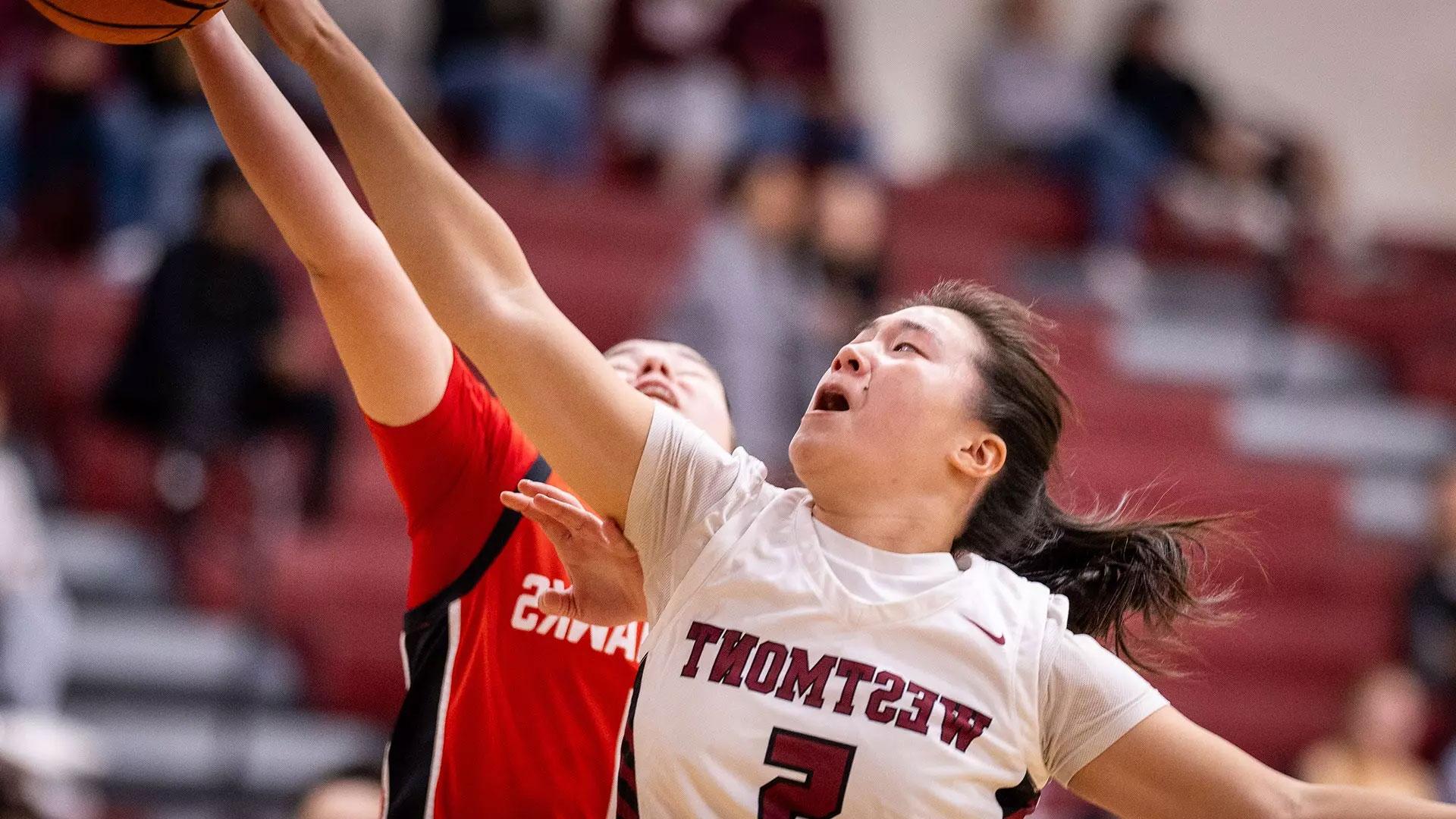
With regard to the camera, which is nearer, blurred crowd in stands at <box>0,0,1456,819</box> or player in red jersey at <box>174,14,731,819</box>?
player in red jersey at <box>174,14,731,819</box>

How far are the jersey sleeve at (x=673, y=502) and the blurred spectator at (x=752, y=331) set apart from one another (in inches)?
188

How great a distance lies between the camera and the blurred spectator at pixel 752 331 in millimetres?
7098

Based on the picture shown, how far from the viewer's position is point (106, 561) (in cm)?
643

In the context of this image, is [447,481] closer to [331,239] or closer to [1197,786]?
[331,239]

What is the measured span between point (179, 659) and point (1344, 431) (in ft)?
21.8

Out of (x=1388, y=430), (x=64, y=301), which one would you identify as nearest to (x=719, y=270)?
(x=64, y=301)

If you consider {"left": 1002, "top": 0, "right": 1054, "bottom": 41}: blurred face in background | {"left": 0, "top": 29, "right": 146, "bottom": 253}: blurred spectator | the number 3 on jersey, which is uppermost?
{"left": 1002, "top": 0, "right": 1054, "bottom": 41}: blurred face in background

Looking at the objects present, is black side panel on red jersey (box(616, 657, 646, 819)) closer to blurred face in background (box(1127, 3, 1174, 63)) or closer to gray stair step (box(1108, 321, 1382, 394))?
gray stair step (box(1108, 321, 1382, 394))

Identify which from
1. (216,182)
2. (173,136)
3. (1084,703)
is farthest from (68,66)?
(1084,703)

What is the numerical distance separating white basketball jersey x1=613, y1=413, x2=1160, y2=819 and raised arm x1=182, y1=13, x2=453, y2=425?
1.82 feet

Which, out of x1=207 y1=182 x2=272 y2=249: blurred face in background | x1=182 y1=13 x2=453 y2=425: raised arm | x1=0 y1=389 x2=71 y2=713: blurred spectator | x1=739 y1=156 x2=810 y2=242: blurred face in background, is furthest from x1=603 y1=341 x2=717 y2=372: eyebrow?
x1=739 y1=156 x2=810 y2=242: blurred face in background

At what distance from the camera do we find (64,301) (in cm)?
675

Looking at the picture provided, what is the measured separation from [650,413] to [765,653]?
34 centimetres

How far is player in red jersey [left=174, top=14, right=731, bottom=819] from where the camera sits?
7.33 ft
